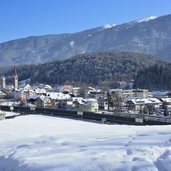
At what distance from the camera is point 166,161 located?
24.5 feet

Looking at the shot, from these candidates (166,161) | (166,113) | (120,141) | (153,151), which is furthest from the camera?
(166,113)

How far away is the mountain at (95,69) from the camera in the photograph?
15125 centimetres

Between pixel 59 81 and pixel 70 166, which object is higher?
pixel 59 81

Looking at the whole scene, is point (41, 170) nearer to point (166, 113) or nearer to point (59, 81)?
point (166, 113)

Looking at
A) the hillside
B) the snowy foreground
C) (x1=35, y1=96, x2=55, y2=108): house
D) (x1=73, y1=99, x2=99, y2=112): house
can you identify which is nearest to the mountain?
the hillside

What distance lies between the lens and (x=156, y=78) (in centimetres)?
10525

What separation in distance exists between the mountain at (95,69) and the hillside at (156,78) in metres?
34.5

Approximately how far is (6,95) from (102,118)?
7435cm

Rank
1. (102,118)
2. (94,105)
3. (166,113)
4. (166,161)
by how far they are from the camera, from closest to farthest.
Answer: (166,161)
(102,118)
(166,113)
(94,105)

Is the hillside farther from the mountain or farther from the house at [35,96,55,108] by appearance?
the house at [35,96,55,108]

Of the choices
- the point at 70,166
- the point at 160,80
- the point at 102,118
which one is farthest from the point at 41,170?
the point at 160,80

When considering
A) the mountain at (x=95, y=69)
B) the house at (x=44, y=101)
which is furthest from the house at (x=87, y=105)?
the mountain at (x=95, y=69)

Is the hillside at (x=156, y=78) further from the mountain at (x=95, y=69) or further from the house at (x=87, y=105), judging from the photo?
the house at (x=87, y=105)

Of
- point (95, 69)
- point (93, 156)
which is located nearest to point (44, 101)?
point (93, 156)
